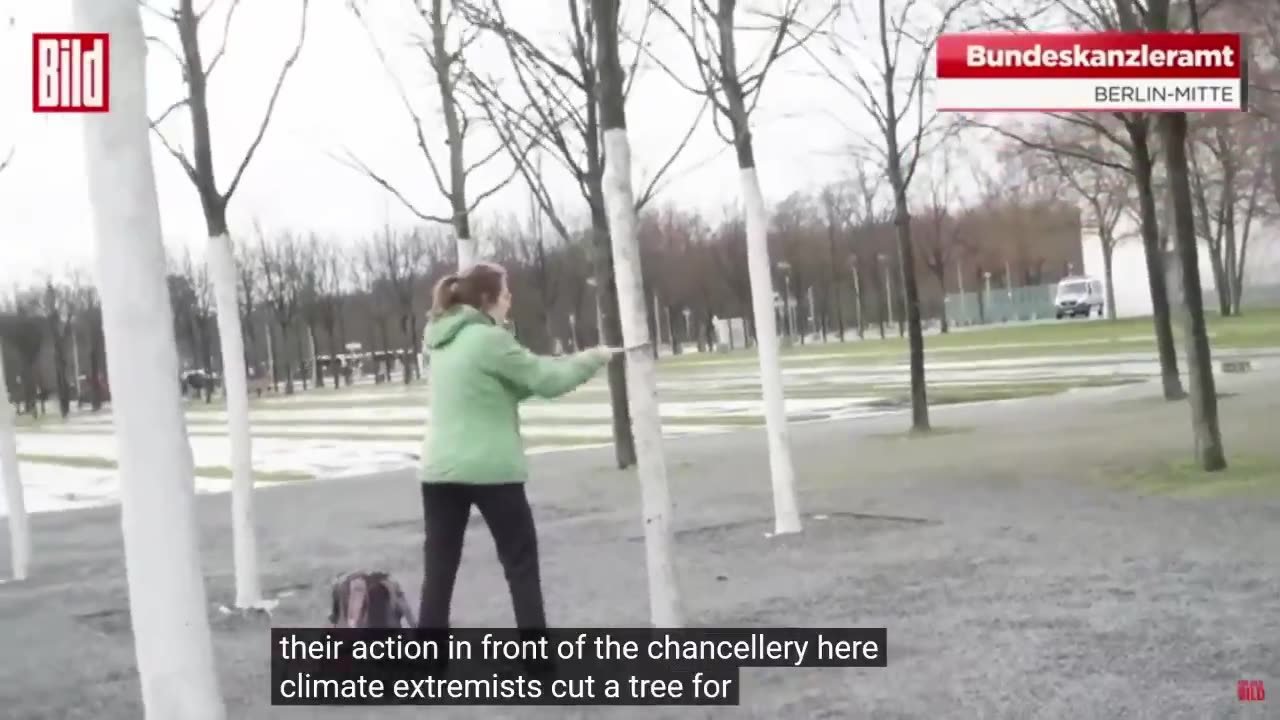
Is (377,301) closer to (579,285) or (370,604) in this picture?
(579,285)

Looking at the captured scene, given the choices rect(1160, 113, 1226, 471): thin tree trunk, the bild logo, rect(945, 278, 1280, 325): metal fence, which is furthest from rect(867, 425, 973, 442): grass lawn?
rect(945, 278, 1280, 325): metal fence

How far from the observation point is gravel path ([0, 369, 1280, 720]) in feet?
18.2

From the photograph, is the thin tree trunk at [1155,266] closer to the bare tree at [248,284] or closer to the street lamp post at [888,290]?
the bare tree at [248,284]

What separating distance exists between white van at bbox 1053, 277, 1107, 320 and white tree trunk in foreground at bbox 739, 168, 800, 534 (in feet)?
222

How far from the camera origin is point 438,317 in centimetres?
605

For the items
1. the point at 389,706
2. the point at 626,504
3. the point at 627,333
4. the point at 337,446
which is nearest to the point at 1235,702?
the point at 627,333

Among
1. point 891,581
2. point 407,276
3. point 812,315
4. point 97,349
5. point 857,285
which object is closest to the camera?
point 891,581

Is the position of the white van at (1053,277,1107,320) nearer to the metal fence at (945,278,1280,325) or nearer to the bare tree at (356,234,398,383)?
the metal fence at (945,278,1280,325)

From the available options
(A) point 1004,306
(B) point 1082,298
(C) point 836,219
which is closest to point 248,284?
(C) point 836,219

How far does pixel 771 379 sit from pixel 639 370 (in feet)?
14.1

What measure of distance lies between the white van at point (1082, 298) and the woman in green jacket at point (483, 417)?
72.6 meters

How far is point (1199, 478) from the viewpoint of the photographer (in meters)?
11.5

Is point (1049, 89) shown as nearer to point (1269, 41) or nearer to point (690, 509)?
point (690, 509)

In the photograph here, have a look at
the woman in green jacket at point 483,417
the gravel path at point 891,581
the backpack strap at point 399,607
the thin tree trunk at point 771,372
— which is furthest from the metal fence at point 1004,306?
the woman in green jacket at point 483,417
